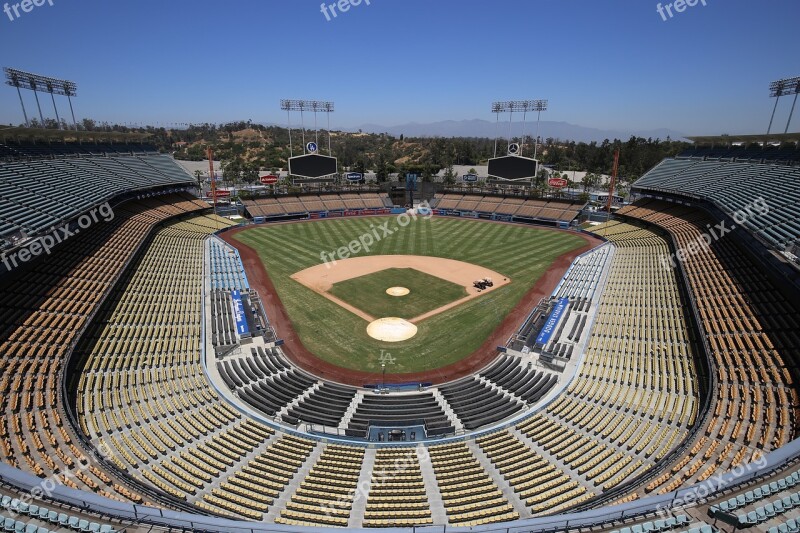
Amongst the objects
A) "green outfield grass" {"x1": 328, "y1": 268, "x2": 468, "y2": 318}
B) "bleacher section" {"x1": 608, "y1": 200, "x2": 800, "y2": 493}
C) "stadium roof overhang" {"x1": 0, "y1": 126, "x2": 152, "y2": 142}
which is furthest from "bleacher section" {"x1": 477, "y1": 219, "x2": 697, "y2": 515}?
"stadium roof overhang" {"x1": 0, "y1": 126, "x2": 152, "y2": 142}

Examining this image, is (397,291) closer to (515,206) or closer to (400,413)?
(400,413)

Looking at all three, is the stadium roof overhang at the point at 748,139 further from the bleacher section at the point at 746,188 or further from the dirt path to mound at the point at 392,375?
the dirt path to mound at the point at 392,375

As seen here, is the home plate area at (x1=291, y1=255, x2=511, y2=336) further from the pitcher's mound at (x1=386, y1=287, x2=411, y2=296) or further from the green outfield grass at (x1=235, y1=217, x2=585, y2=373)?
the green outfield grass at (x1=235, y1=217, x2=585, y2=373)

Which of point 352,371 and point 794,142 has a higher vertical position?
point 794,142

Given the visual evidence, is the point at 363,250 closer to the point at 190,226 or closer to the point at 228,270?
the point at 228,270

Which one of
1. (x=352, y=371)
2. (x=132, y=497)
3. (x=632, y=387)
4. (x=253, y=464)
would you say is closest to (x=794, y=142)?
(x=632, y=387)

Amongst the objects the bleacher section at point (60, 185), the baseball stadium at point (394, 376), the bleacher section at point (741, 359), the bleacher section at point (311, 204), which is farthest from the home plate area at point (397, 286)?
the bleacher section at point (311, 204)
